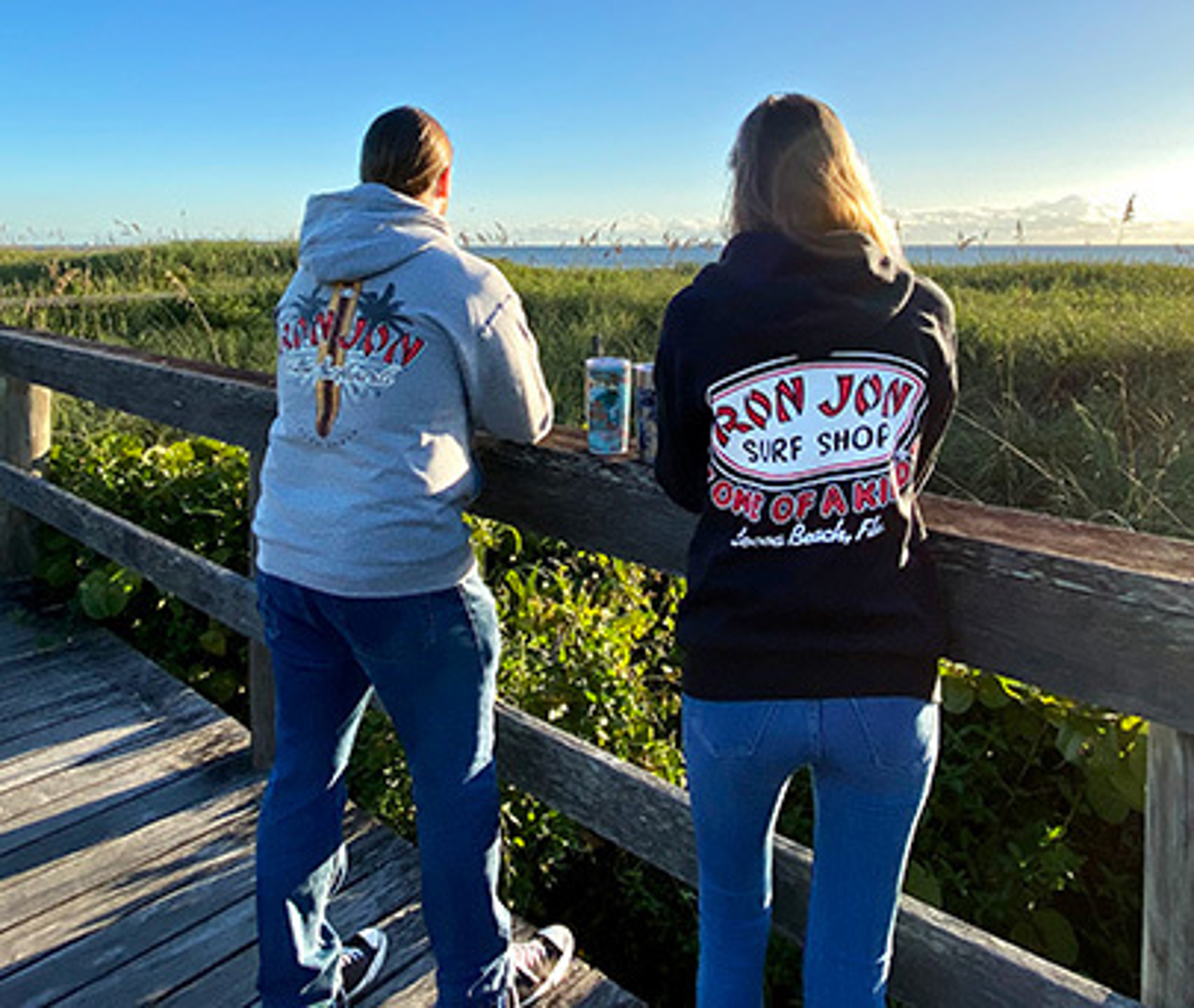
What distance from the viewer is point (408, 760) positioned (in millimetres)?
2119

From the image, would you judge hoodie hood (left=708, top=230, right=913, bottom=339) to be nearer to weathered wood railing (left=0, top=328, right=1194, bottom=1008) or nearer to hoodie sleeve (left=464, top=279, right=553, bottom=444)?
weathered wood railing (left=0, top=328, right=1194, bottom=1008)

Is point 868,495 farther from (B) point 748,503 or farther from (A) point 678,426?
(A) point 678,426

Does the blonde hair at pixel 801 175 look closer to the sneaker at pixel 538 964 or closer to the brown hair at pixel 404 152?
the brown hair at pixel 404 152

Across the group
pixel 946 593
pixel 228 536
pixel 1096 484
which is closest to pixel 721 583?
pixel 946 593

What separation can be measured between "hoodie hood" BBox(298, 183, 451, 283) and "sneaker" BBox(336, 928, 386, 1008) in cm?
139

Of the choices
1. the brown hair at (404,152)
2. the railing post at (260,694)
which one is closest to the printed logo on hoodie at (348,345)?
the brown hair at (404,152)

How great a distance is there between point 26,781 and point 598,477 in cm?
214

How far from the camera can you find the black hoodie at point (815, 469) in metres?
1.53

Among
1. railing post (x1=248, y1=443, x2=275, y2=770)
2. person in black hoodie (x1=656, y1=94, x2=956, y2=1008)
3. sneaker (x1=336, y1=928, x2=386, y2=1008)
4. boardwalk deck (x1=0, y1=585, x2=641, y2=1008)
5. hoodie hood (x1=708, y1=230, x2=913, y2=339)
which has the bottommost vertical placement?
boardwalk deck (x1=0, y1=585, x2=641, y2=1008)

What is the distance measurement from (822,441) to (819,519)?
0.11 metres

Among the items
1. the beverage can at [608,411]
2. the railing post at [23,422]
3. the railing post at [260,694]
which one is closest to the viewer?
the beverage can at [608,411]

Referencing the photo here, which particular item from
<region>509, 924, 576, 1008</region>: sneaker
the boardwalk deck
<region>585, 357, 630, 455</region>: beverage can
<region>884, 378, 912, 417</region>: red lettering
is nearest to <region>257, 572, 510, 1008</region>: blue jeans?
<region>509, 924, 576, 1008</region>: sneaker

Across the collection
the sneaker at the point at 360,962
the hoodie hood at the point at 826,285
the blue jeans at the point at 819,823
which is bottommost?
the sneaker at the point at 360,962

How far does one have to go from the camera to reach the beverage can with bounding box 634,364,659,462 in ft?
6.21
